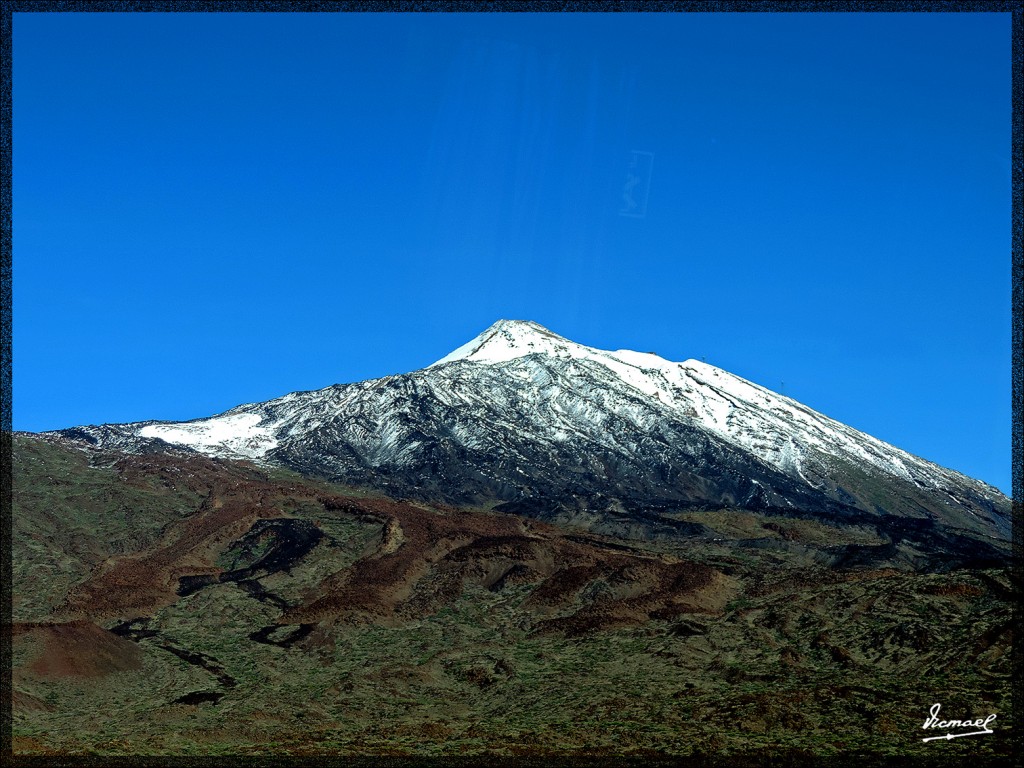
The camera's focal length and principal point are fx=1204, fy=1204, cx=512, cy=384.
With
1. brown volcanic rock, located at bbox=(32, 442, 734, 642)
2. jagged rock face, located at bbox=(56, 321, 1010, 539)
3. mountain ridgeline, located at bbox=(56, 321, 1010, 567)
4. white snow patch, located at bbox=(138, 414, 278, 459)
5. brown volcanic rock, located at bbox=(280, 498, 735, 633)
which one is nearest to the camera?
brown volcanic rock, located at bbox=(280, 498, 735, 633)

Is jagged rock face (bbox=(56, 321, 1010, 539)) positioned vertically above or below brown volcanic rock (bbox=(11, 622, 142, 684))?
above

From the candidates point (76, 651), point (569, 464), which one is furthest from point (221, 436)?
point (76, 651)

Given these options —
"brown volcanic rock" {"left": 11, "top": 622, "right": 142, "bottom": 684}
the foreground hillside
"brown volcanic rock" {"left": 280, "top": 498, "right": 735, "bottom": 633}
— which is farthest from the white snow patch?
"brown volcanic rock" {"left": 11, "top": 622, "right": 142, "bottom": 684}

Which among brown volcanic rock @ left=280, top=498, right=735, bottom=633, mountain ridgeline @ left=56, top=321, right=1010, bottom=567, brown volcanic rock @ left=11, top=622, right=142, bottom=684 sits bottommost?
brown volcanic rock @ left=11, top=622, right=142, bottom=684

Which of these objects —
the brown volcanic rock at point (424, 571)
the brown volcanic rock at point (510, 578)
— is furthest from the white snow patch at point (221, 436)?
the brown volcanic rock at point (510, 578)

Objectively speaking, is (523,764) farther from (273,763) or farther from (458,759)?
(273,763)

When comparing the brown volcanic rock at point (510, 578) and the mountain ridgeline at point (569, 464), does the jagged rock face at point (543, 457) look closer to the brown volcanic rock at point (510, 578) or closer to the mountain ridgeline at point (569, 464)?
the mountain ridgeline at point (569, 464)

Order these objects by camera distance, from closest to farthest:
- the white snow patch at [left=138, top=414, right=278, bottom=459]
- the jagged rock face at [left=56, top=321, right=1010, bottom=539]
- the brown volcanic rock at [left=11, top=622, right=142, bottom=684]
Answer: the brown volcanic rock at [left=11, top=622, right=142, bottom=684] → the jagged rock face at [left=56, top=321, right=1010, bottom=539] → the white snow patch at [left=138, top=414, right=278, bottom=459]

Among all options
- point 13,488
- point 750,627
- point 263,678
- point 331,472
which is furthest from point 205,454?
point 750,627

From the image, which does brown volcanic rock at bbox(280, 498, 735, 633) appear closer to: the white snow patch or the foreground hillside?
the foreground hillside
